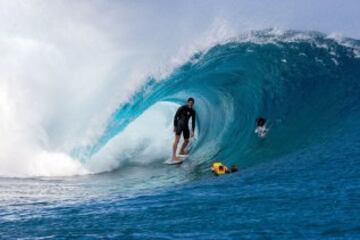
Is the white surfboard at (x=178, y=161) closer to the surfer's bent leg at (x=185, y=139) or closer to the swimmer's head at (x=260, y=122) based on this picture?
the surfer's bent leg at (x=185, y=139)

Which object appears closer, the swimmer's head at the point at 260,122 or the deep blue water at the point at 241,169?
the deep blue water at the point at 241,169

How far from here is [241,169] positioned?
9844mm

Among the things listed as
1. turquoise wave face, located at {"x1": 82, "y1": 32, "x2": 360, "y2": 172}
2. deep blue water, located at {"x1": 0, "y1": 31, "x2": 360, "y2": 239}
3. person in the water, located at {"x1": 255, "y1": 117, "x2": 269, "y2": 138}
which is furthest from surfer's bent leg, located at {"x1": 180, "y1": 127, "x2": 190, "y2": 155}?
person in the water, located at {"x1": 255, "y1": 117, "x2": 269, "y2": 138}

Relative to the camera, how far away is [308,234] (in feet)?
18.0

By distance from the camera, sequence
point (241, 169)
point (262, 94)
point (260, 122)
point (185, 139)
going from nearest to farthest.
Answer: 1. point (241, 169)
2. point (260, 122)
3. point (185, 139)
4. point (262, 94)

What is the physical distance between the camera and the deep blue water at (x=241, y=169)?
20.1 feet

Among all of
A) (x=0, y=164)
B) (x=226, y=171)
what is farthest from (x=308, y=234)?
(x=0, y=164)

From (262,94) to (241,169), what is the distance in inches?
182

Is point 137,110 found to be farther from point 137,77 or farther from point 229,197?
point 229,197

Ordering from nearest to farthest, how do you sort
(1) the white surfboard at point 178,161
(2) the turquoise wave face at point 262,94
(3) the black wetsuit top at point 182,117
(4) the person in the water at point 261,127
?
(2) the turquoise wave face at point 262,94 < (4) the person in the water at point 261,127 < (1) the white surfboard at point 178,161 < (3) the black wetsuit top at point 182,117

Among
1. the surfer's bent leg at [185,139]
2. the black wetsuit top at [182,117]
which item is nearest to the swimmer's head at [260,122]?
the black wetsuit top at [182,117]

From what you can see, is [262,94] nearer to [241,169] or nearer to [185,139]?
[185,139]

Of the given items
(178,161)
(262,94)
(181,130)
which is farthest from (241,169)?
(262,94)

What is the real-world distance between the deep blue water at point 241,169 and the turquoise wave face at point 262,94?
31 millimetres
